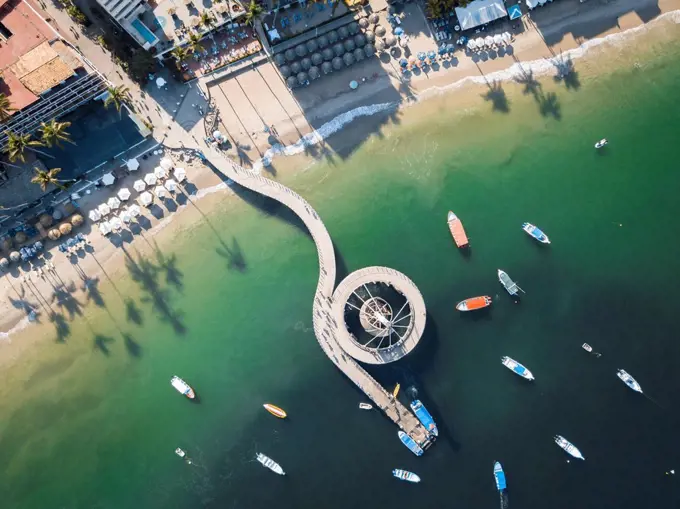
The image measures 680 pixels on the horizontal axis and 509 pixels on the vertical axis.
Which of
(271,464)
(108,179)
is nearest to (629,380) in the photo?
(271,464)

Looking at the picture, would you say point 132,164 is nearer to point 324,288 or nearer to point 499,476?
point 324,288

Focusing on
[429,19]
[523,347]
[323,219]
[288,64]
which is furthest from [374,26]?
[523,347]

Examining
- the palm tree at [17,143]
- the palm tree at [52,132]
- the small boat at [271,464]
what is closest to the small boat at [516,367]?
the small boat at [271,464]

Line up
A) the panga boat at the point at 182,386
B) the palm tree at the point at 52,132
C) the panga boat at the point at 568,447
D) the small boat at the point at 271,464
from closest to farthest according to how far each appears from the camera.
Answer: the palm tree at the point at 52,132, the panga boat at the point at 182,386, the small boat at the point at 271,464, the panga boat at the point at 568,447

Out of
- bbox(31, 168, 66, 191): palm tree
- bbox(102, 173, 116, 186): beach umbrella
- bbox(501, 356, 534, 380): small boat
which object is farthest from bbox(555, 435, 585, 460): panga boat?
bbox(31, 168, 66, 191): palm tree

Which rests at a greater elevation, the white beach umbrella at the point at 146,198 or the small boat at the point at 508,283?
the white beach umbrella at the point at 146,198

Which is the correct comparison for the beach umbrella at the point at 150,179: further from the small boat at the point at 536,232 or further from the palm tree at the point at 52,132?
the small boat at the point at 536,232

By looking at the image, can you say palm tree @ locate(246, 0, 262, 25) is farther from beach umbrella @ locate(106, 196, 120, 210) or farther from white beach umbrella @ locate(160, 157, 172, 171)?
beach umbrella @ locate(106, 196, 120, 210)
